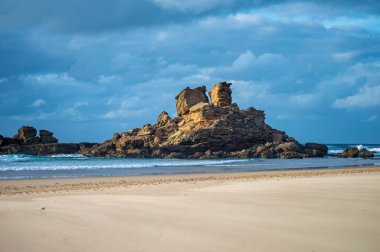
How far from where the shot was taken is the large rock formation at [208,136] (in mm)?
53531

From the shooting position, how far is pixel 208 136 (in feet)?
183

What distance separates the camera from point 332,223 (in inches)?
212

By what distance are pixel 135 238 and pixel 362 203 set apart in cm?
506

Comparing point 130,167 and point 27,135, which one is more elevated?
point 27,135

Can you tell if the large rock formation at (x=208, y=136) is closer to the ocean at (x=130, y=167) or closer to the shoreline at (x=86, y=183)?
the ocean at (x=130, y=167)

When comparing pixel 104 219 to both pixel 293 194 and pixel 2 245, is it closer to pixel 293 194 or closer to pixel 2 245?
pixel 2 245

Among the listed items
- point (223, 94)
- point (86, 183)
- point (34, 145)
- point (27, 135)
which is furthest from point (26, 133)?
point (86, 183)

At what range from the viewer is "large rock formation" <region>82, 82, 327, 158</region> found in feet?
176

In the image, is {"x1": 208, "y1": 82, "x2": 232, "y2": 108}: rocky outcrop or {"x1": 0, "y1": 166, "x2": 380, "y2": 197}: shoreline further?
{"x1": 208, "y1": 82, "x2": 232, "y2": 108}: rocky outcrop

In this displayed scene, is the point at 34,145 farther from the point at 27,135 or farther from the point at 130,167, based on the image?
the point at 130,167

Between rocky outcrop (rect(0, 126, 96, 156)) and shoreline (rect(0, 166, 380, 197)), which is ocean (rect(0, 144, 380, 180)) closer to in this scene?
shoreline (rect(0, 166, 380, 197))

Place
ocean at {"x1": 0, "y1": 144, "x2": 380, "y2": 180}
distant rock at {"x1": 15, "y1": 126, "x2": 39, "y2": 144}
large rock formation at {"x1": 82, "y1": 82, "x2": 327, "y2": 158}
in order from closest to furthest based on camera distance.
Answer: ocean at {"x1": 0, "y1": 144, "x2": 380, "y2": 180}
large rock formation at {"x1": 82, "y1": 82, "x2": 327, "y2": 158}
distant rock at {"x1": 15, "y1": 126, "x2": 39, "y2": 144}

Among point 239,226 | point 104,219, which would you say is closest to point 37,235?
point 104,219

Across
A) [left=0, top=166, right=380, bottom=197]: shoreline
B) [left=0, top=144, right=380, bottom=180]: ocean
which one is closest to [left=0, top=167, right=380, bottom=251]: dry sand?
[left=0, top=166, right=380, bottom=197]: shoreline
